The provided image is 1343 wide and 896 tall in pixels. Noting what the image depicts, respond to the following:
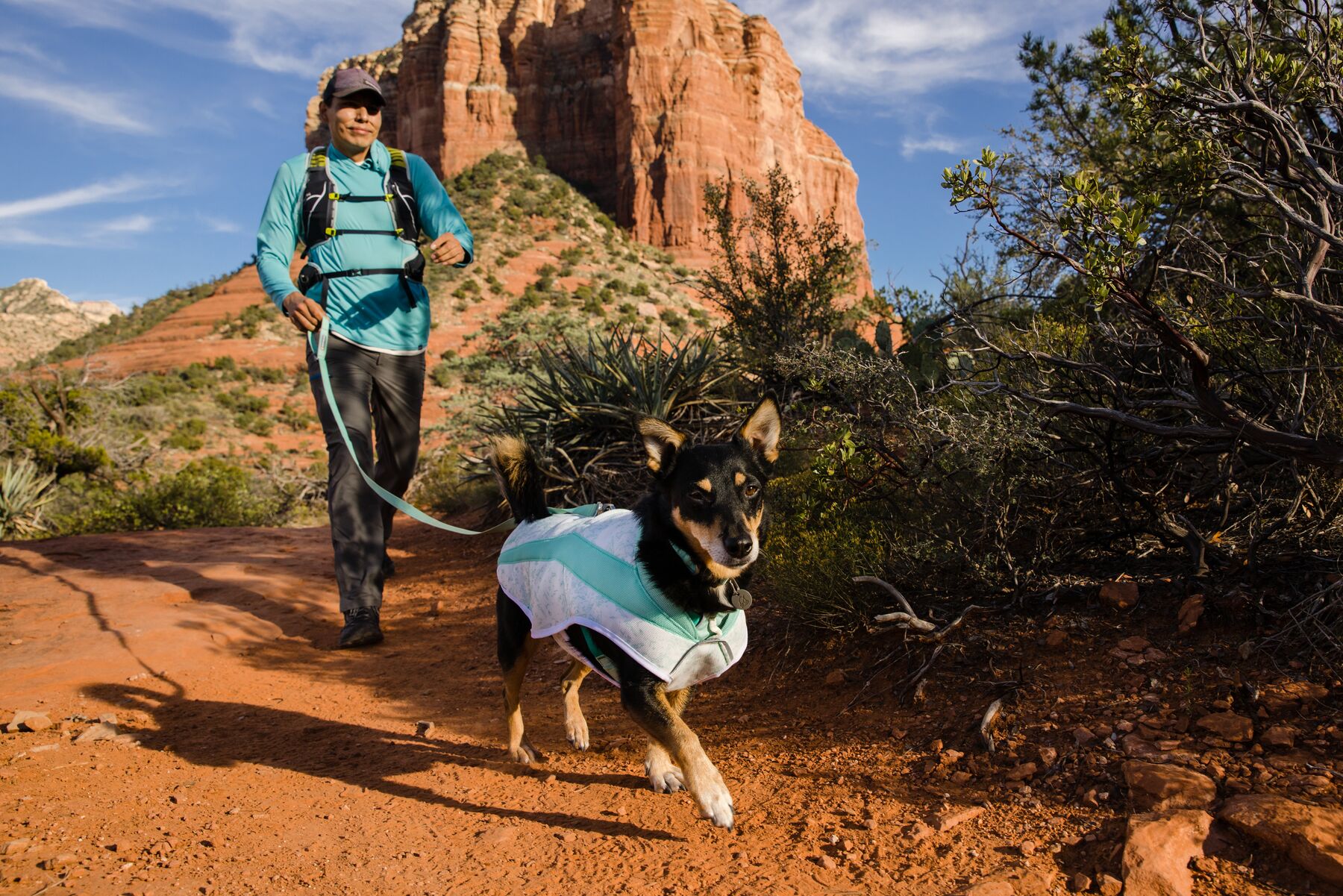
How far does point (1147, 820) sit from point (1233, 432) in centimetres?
168

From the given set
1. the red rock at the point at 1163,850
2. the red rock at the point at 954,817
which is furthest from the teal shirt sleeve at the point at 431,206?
the red rock at the point at 1163,850

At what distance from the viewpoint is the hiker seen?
5.57 m

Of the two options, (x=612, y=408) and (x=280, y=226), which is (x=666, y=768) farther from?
(x=612, y=408)

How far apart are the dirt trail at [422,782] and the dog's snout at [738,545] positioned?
97 cm

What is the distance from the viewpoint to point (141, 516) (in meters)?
10.7

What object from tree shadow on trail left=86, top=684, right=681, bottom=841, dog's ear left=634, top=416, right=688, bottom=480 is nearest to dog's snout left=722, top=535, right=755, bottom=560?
dog's ear left=634, top=416, right=688, bottom=480

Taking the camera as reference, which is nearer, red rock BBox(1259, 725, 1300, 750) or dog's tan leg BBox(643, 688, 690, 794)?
red rock BBox(1259, 725, 1300, 750)

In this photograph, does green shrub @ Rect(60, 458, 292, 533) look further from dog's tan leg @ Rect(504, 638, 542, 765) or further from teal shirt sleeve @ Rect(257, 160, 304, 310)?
dog's tan leg @ Rect(504, 638, 542, 765)

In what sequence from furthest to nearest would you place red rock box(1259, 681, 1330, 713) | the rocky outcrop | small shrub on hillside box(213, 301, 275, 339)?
the rocky outcrop < small shrub on hillside box(213, 301, 275, 339) < red rock box(1259, 681, 1330, 713)

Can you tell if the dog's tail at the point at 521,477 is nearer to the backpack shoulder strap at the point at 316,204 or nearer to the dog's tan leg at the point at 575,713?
the dog's tan leg at the point at 575,713

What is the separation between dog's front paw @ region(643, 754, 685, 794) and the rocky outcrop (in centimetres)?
5293

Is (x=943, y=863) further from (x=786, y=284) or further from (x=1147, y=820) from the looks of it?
(x=786, y=284)

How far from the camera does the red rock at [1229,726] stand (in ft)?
9.59

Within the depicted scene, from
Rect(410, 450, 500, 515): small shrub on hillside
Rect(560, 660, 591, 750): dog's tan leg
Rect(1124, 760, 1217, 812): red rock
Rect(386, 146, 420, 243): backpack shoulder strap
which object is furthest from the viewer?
Rect(410, 450, 500, 515): small shrub on hillside
